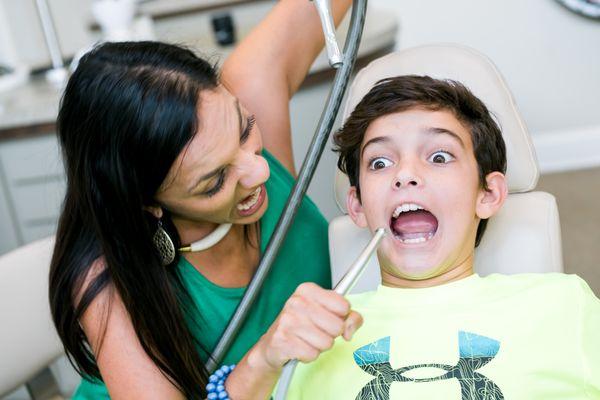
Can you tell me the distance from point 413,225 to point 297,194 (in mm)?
200

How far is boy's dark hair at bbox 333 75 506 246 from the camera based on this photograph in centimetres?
128

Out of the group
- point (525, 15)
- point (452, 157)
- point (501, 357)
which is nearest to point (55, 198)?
point (452, 157)

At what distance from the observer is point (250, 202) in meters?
1.26

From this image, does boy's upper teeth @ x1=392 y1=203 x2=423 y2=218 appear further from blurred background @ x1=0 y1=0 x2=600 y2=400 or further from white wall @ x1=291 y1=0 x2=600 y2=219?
white wall @ x1=291 y1=0 x2=600 y2=219

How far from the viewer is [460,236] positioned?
1226 mm

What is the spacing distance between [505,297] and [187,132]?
55 centimetres

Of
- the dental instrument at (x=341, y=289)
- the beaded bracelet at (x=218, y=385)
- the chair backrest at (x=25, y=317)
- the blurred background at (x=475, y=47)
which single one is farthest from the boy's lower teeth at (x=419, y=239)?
the blurred background at (x=475, y=47)

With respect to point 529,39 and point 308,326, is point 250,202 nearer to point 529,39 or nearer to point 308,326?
point 308,326

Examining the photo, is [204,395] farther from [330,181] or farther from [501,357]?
[330,181]

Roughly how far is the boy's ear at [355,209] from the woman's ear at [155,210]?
35cm

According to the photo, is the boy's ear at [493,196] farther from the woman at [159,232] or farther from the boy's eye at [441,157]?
the woman at [159,232]

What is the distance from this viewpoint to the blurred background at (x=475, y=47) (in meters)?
2.42

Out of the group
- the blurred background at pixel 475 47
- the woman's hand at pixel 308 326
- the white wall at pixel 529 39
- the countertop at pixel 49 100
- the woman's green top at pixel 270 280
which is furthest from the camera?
the white wall at pixel 529 39

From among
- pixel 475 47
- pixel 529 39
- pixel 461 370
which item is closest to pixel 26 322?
Answer: pixel 461 370
